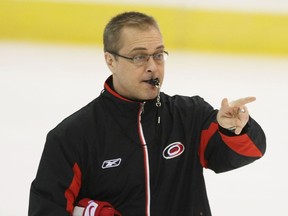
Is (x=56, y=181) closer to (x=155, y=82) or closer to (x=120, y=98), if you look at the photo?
(x=120, y=98)

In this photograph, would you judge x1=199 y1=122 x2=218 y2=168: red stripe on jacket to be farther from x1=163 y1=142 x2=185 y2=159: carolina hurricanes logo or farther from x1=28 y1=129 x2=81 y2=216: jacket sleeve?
x1=28 y1=129 x2=81 y2=216: jacket sleeve

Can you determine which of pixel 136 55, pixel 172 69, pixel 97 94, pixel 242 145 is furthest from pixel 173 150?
pixel 172 69

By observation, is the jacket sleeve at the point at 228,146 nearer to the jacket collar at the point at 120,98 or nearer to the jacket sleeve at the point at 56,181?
the jacket collar at the point at 120,98

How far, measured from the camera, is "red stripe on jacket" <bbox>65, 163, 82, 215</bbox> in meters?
2.17

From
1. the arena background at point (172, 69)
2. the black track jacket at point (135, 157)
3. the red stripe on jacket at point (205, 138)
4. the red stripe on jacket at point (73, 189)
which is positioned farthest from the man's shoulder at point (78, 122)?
the arena background at point (172, 69)

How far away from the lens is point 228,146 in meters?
2.21

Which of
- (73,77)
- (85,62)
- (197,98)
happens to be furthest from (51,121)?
(197,98)

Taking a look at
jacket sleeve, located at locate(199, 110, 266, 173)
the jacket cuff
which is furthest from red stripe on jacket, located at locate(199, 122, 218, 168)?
the jacket cuff

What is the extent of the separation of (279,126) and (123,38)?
2.47m

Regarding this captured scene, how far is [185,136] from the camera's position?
7.60 feet

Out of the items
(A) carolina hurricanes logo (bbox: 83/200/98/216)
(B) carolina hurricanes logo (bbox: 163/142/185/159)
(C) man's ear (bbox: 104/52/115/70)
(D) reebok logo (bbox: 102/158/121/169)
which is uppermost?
(C) man's ear (bbox: 104/52/115/70)

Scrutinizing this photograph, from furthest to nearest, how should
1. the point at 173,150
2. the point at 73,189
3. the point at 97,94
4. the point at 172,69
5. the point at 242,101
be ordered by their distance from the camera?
1. the point at 172,69
2. the point at 97,94
3. the point at 173,150
4. the point at 73,189
5. the point at 242,101

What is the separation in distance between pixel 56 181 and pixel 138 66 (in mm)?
471

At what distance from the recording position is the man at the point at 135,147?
2.17 meters
